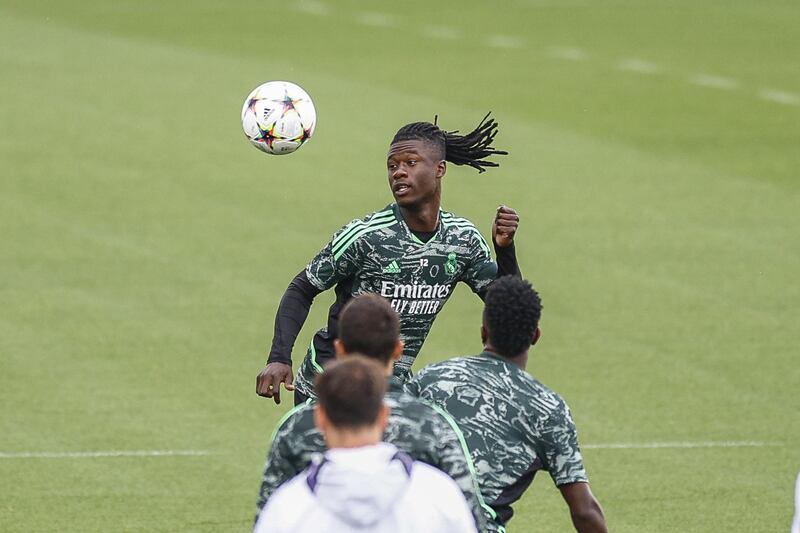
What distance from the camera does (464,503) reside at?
213 inches

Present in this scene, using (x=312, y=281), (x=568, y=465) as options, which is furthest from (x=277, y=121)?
(x=568, y=465)

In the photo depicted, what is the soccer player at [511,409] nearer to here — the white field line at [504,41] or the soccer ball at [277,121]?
the soccer ball at [277,121]

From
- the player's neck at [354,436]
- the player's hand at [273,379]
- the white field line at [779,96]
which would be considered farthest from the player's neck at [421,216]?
the white field line at [779,96]

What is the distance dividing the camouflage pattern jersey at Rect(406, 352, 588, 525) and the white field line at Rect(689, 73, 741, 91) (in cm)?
2179

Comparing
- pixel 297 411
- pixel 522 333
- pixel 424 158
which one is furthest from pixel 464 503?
pixel 424 158

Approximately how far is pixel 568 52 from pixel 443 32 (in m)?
3.71

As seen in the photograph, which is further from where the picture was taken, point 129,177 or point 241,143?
point 241,143

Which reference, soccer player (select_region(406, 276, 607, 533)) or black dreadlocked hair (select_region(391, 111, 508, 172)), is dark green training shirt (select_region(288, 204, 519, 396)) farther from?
soccer player (select_region(406, 276, 607, 533))

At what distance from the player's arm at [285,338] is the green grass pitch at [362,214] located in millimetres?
2364

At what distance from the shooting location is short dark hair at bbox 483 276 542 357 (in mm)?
6719

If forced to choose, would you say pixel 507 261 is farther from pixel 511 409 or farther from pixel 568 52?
pixel 568 52

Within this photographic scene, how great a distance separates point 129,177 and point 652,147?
737 centimetres

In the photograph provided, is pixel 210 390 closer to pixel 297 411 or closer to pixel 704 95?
pixel 297 411

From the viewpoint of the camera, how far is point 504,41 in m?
33.5
